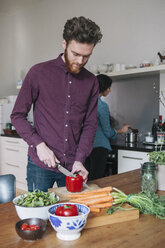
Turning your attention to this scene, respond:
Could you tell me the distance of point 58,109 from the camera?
5.71ft

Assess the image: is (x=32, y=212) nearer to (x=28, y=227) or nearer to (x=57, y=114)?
(x=28, y=227)

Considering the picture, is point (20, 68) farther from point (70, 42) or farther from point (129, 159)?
point (70, 42)

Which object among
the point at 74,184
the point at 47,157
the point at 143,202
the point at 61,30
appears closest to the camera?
the point at 143,202

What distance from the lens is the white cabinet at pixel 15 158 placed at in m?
4.42

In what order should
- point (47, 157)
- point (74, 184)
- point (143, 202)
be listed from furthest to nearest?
point (47, 157)
point (74, 184)
point (143, 202)

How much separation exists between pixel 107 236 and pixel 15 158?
12.4ft

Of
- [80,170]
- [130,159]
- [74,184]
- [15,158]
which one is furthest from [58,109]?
[15,158]

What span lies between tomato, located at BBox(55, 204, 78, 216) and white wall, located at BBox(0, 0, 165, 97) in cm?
296

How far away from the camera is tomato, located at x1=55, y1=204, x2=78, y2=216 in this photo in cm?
95

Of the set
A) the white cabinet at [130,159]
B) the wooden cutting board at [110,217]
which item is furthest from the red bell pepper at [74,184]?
the white cabinet at [130,159]

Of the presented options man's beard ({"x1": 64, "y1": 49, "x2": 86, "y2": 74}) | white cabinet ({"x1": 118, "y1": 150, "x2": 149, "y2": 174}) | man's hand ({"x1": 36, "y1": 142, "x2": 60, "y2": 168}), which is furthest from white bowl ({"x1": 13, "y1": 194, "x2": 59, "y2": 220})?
white cabinet ({"x1": 118, "y1": 150, "x2": 149, "y2": 174})

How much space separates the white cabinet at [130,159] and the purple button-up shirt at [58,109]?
4.28 ft

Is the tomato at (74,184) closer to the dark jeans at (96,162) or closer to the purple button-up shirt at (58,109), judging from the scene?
the purple button-up shirt at (58,109)

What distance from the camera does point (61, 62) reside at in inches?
71.0
